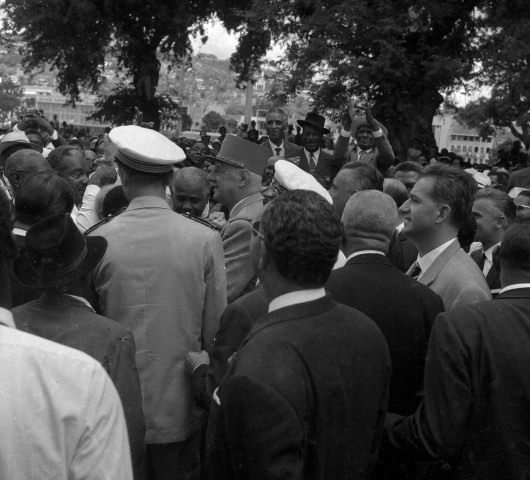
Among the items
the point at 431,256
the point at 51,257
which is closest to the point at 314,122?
the point at 431,256

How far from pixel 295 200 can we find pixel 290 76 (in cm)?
1273

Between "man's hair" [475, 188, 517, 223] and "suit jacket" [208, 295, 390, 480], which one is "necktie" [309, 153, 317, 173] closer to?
"man's hair" [475, 188, 517, 223]

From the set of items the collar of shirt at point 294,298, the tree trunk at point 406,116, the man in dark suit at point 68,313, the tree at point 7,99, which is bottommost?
the tree at point 7,99

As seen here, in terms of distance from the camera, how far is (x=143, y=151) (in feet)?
11.3

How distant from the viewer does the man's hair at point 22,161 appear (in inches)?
210

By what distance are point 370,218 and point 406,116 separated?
11936 mm

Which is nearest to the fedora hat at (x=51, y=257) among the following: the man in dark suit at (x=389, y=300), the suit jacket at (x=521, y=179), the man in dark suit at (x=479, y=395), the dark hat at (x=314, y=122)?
the man in dark suit at (x=389, y=300)

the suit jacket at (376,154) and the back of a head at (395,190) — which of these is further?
the suit jacket at (376,154)

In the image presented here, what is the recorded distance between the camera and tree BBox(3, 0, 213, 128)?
2439 centimetres

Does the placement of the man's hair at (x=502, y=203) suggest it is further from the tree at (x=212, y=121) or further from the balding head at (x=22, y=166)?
the tree at (x=212, y=121)

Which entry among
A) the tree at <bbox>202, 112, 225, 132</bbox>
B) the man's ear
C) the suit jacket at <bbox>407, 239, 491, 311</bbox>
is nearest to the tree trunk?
the man's ear

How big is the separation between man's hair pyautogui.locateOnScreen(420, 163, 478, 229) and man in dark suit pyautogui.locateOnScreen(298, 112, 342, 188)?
3781 millimetres

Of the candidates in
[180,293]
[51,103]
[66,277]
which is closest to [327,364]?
[66,277]

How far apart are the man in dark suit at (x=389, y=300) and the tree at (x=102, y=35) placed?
22.1 metres
